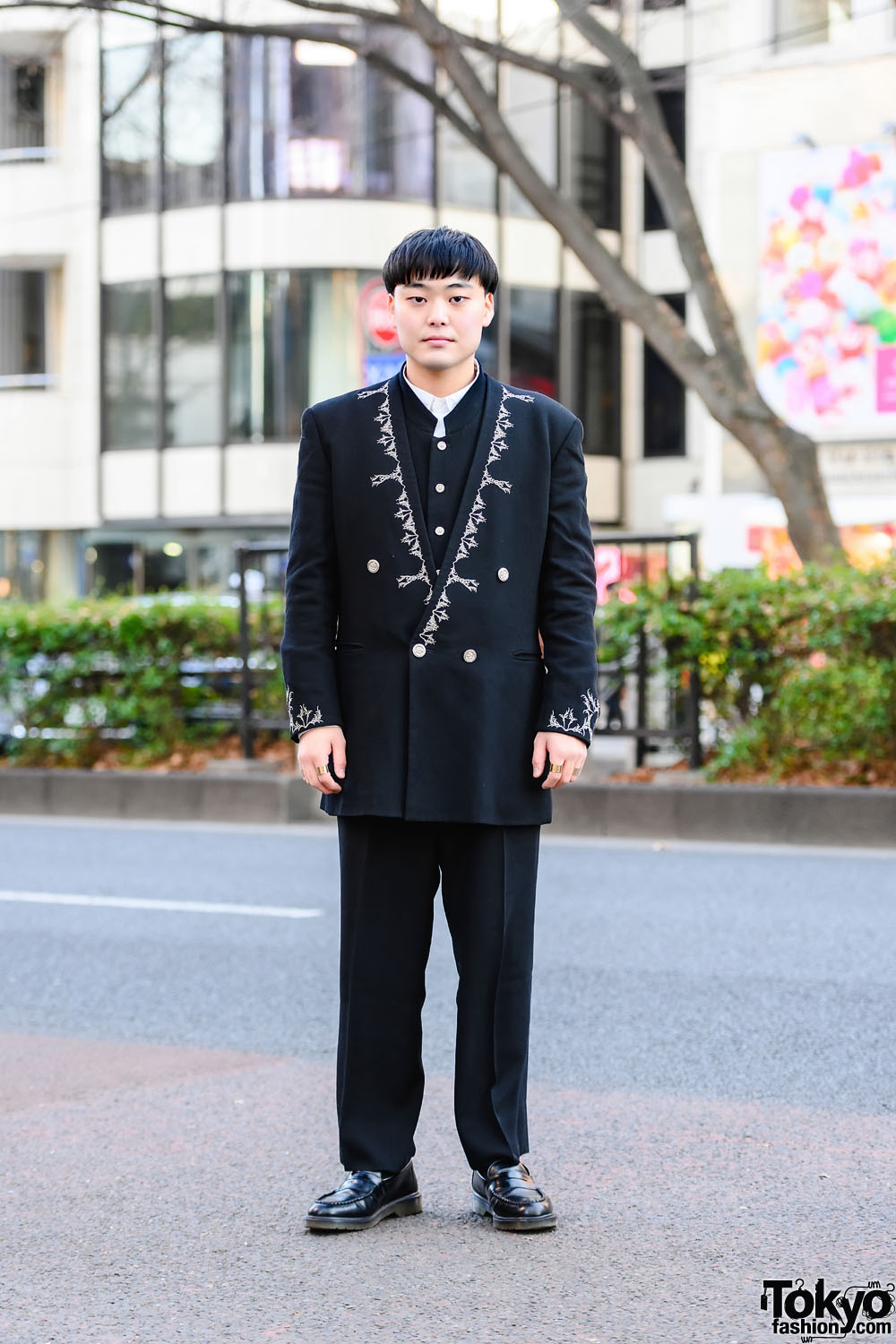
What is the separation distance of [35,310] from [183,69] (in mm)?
5264

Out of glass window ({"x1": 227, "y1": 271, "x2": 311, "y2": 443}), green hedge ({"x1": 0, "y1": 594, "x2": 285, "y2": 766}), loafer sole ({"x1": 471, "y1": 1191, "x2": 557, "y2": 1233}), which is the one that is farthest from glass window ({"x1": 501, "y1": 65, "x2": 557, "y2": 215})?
loafer sole ({"x1": 471, "y1": 1191, "x2": 557, "y2": 1233})

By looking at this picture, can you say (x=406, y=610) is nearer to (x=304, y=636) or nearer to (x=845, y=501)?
(x=304, y=636)

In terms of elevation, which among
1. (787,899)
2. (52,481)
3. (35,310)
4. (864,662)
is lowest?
(787,899)

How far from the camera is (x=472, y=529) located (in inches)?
158

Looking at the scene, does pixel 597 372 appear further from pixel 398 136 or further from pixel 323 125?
pixel 323 125

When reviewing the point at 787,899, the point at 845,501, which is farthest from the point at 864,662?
the point at 845,501

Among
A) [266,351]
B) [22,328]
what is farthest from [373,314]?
[22,328]

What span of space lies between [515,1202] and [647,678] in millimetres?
9537

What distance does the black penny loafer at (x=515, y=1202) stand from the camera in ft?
12.8

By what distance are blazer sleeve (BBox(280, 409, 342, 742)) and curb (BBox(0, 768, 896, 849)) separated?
26.2ft

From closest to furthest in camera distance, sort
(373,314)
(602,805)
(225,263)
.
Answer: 1. (602,805)
2. (373,314)
3. (225,263)

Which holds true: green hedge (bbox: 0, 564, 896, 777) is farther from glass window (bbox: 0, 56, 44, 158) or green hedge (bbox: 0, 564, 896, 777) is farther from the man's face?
glass window (bbox: 0, 56, 44, 158)

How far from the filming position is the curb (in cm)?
1166

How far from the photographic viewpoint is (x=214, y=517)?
3095 cm
